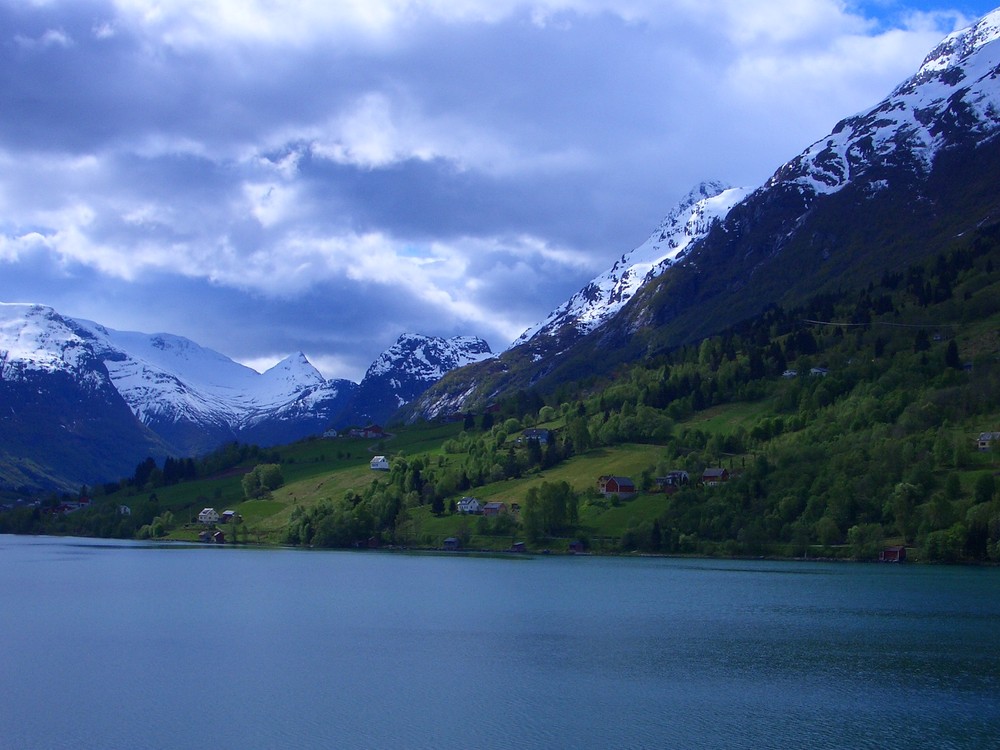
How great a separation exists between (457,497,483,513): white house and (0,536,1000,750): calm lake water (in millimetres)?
57055

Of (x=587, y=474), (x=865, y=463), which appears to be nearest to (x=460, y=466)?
(x=587, y=474)

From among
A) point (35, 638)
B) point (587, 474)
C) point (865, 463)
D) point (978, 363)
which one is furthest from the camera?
point (587, 474)

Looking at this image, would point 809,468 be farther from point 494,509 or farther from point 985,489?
point 494,509

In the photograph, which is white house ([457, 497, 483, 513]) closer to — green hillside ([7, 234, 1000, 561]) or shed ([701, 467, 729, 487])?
green hillside ([7, 234, 1000, 561])

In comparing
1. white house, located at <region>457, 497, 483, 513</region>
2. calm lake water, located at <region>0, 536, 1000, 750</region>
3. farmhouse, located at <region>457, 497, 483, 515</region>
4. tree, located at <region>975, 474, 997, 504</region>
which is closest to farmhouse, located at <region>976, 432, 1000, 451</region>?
tree, located at <region>975, 474, 997, 504</region>

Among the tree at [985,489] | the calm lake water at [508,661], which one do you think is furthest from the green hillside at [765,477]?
the calm lake water at [508,661]

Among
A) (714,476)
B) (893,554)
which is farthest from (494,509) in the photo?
(893,554)

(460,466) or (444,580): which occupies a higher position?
(460,466)

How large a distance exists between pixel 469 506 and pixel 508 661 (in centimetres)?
10501

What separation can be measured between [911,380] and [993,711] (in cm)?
11980

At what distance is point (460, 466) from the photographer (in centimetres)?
19150

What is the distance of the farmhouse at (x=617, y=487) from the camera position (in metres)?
156

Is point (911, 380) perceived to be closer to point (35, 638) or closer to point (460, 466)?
point (460, 466)

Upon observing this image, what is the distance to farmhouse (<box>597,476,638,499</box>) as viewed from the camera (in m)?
156
